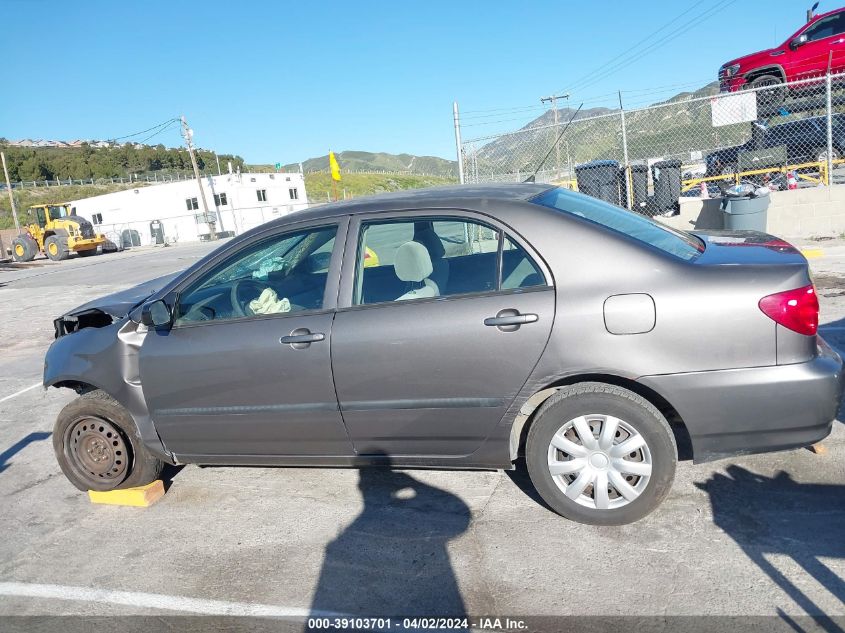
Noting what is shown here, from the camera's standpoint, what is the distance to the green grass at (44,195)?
198 ft

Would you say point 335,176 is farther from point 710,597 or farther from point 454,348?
point 710,597

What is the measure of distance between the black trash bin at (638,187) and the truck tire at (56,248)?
30303 millimetres

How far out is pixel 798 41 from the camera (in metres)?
14.4

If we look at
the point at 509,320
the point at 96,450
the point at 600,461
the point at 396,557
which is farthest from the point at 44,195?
the point at 600,461

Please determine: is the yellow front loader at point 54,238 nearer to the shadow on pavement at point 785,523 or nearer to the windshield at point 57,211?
the windshield at point 57,211

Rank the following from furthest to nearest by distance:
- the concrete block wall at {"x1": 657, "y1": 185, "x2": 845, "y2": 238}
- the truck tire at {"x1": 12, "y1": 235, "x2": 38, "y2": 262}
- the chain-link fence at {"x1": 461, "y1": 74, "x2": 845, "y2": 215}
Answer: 1. the truck tire at {"x1": 12, "y1": 235, "x2": 38, "y2": 262}
2. the chain-link fence at {"x1": 461, "y1": 74, "x2": 845, "y2": 215}
3. the concrete block wall at {"x1": 657, "y1": 185, "x2": 845, "y2": 238}

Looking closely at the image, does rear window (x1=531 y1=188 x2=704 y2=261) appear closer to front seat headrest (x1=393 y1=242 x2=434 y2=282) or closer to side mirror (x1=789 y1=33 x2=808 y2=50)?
front seat headrest (x1=393 y1=242 x2=434 y2=282)

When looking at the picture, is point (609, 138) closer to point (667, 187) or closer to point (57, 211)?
point (667, 187)

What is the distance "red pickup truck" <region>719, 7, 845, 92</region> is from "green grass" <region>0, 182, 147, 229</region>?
190 ft

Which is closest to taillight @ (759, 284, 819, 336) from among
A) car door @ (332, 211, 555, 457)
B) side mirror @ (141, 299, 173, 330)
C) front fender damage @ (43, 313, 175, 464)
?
car door @ (332, 211, 555, 457)

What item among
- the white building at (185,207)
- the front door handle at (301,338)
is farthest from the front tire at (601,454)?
the white building at (185,207)

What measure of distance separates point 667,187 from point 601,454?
445 inches

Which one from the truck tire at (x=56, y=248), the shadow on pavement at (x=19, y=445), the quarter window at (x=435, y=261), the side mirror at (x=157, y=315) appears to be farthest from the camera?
the truck tire at (x=56, y=248)

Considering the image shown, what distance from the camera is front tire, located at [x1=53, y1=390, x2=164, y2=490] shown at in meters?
4.12
